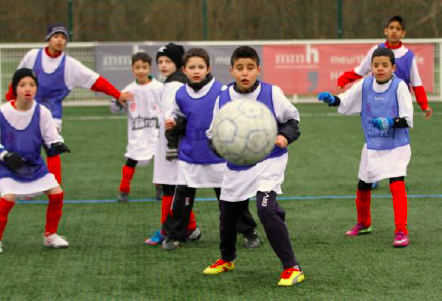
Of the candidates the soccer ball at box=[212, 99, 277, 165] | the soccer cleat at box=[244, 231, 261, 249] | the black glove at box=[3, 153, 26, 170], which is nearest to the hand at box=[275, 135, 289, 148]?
the soccer ball at box=[212, 99, 277, 165]

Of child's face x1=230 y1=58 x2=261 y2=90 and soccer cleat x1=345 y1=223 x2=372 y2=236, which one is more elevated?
child's face x1=230 y1=58 x2=261 y2=90

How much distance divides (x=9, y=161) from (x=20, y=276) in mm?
923

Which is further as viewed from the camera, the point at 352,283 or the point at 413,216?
the point at 413,216

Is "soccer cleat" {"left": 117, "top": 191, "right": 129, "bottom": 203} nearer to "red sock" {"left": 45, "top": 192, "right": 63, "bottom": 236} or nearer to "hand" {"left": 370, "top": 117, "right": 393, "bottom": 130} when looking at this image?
"red sock" {"left": 45, "top": 192, "right": 63, "bottom": 236}

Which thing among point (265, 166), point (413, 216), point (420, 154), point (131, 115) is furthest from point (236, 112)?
point (420, 154)

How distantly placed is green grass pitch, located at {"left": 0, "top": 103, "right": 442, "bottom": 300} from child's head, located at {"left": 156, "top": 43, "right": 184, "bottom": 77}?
1392mm

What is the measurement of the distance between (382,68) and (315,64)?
446 inches

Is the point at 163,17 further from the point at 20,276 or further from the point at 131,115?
the point at 20,276

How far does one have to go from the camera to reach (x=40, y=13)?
26.2 meters

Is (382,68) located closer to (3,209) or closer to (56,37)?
(3,209)

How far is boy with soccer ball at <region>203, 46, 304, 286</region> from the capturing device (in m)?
5.48

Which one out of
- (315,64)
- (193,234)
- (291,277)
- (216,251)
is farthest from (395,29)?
(315,64)

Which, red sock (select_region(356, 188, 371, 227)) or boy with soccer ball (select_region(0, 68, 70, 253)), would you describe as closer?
boy with soccer ball (select_region(0, 68, 70, 253))

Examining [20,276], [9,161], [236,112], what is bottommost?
[20,276]
